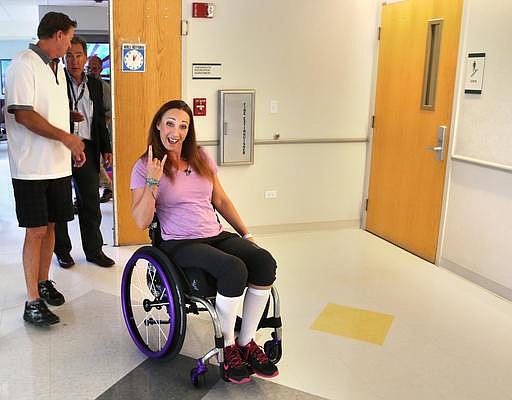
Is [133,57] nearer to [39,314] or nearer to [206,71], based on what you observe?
[206,71]

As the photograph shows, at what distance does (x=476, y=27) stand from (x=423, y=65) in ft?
1.84

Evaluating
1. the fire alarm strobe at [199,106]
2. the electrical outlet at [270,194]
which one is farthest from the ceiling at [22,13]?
the electrical outlet at [270,194]

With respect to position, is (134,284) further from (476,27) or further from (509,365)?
(476,27)

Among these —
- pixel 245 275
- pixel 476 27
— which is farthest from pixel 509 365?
pixel 476 27

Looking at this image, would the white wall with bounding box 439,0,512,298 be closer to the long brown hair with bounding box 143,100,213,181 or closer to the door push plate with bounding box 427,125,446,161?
the door push plate with bounding box 427,125,446,161

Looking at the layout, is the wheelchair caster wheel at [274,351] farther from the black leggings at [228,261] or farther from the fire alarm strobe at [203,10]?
the fire alarm strobe at [203,10]

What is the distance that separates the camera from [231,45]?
4402 millimetres

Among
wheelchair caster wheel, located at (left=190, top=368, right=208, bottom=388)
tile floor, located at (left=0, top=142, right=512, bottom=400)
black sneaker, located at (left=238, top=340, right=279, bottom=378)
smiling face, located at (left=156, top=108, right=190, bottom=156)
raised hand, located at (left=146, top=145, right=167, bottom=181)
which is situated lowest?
tile floor, located at (left=0, top=142, right=512, bottom=400)

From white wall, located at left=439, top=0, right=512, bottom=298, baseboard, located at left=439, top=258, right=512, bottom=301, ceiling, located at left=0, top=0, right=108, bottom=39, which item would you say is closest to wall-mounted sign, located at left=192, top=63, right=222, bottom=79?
white wall, located at left=439, top=0, right=512, bottom=298

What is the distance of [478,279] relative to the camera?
3801 mm

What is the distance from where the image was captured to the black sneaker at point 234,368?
2.35 m

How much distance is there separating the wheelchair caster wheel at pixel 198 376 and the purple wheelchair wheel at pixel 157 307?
0.39 ft

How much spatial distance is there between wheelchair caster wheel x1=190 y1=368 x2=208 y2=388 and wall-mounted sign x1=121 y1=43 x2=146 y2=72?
248 centimetres

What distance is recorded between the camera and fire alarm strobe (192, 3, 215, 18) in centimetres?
424
